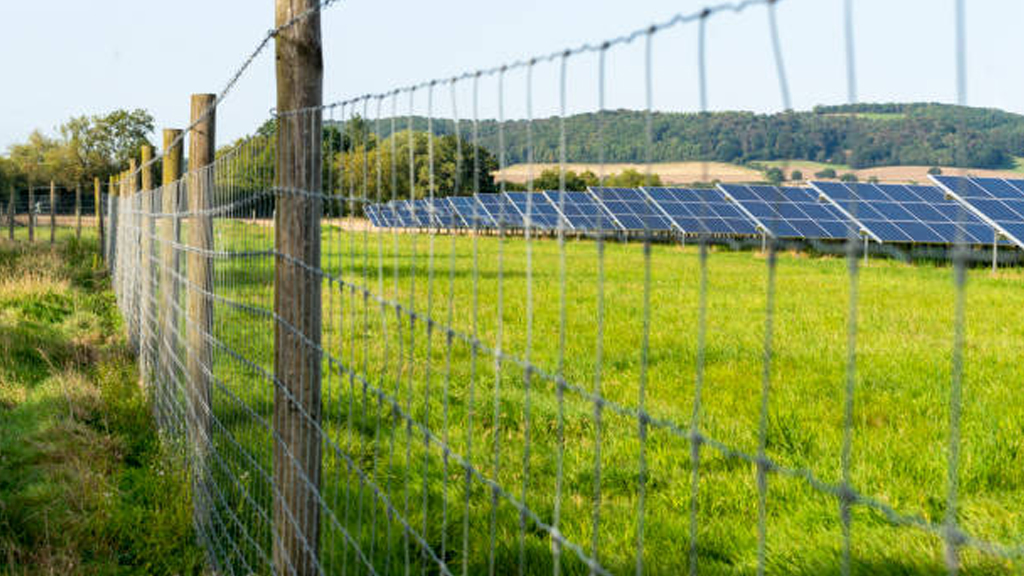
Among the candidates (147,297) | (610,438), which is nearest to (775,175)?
(610,438)

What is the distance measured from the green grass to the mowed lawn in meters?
0.31

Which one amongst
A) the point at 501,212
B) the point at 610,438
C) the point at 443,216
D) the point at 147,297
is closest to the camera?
the point at 501,212

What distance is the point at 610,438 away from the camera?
511cm

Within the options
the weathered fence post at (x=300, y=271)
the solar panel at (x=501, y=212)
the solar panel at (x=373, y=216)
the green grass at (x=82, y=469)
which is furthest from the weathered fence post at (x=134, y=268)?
the solar panel at (x=373, y=216)

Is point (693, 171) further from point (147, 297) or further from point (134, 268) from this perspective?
point (134, 268)

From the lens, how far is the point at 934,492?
4090mm

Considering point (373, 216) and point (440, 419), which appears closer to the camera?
point (373, 216)

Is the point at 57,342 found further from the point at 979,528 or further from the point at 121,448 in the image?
the point at 979,528

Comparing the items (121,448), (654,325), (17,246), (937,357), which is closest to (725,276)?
(654,325)

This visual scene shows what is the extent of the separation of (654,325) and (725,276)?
21.1 ft

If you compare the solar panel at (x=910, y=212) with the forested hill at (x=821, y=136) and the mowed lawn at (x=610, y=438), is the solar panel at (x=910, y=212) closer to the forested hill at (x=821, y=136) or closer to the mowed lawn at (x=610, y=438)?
the mowed lawn at (x=610, y=438)

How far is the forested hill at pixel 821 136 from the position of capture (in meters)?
1.01

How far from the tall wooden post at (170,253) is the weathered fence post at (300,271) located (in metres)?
2.69

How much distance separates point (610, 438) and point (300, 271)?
2482 mm
